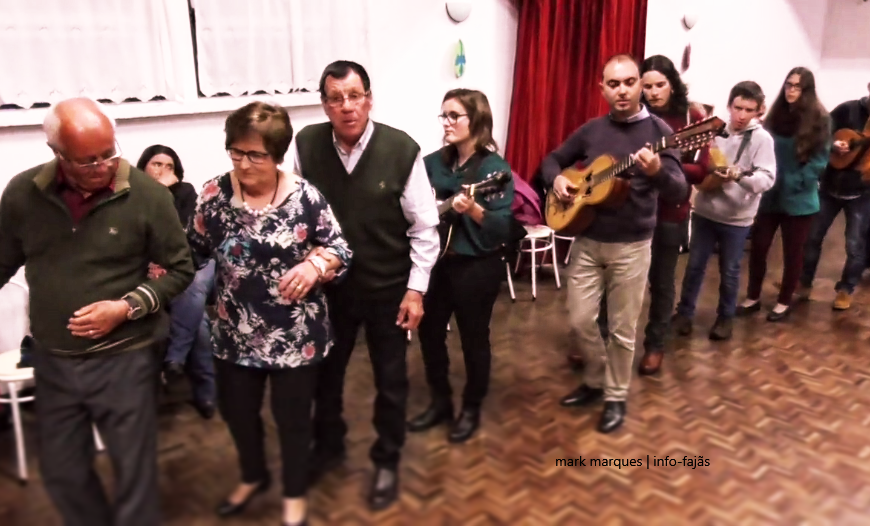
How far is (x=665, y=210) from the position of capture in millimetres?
3098

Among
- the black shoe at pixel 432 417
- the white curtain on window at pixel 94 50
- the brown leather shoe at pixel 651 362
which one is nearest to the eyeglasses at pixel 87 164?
the white curtain on window at pixel 94 50

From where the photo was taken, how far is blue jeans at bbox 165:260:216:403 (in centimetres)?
281

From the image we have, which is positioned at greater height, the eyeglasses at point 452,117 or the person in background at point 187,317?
the eyeglasses at point 452,117

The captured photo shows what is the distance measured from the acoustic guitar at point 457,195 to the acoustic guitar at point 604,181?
1.25 ft

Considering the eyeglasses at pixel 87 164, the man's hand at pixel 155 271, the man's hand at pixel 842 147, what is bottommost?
the man's hand at pixel 155 271

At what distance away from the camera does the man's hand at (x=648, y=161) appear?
2.33 meters

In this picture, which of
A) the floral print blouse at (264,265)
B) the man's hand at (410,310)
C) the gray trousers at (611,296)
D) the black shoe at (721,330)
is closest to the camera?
the floral print blouse at (264,265)

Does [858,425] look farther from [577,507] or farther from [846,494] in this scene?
[577,507]

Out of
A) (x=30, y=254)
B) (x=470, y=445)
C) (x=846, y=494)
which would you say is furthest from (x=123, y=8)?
(x=846, y=494)

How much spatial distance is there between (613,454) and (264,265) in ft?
5.01

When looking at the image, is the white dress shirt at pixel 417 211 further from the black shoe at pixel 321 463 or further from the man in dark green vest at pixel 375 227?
the black shoe at pixel 321 463

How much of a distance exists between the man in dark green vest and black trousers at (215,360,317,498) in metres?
0.24

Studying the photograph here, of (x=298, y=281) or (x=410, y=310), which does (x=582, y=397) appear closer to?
(x=410, y=310)

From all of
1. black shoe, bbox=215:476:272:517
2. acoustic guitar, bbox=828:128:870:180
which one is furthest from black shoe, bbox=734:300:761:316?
black shoe, bbox=215:476:272:517
